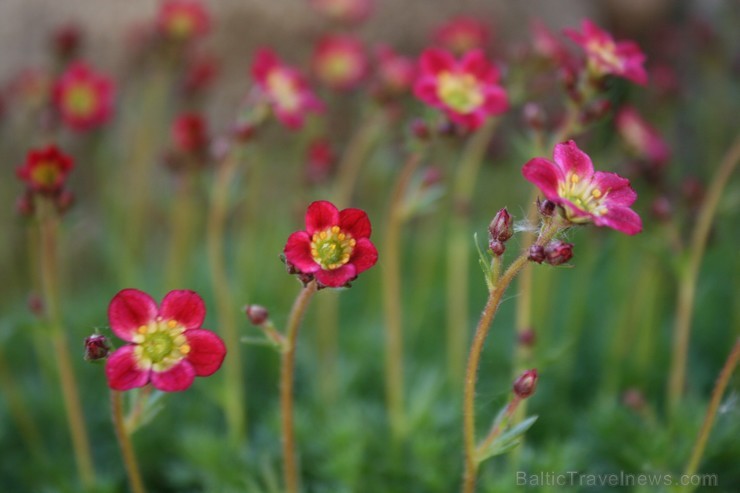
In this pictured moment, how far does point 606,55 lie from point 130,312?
0.89 m

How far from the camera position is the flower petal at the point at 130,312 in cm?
104

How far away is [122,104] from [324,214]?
7.90 ft

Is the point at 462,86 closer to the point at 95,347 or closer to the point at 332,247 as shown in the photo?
the point at 332,247

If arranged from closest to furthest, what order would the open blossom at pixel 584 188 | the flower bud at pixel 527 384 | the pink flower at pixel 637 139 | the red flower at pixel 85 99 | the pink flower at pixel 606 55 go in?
the open blossom at pixel 584 188 → the flower bud at pixel 527 384 → the pink flower at pixel 606 55 → the pink flower at pixel 637 139 → the red flower at pixel 85 99

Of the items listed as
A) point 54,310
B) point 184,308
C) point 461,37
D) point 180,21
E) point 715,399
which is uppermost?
point 180,21

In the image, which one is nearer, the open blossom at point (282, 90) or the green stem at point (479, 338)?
the green stem at point (479, 338)

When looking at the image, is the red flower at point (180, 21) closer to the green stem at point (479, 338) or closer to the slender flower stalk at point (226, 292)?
the slender flower stalk at point (226, 292)

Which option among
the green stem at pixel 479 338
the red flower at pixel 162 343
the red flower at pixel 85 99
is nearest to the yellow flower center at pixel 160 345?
the red flower at pixel 162 343

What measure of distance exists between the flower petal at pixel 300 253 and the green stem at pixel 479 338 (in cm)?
23

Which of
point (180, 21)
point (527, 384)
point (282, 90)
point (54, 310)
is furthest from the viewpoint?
point (180, 21)

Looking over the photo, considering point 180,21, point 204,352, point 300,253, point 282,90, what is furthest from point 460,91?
point 180,21

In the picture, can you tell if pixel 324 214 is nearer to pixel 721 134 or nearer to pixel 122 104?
pixel 122 104

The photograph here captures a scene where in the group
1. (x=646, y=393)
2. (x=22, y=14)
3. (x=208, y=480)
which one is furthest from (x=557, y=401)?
(x=22, y=14)

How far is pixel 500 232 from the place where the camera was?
3.33ft
